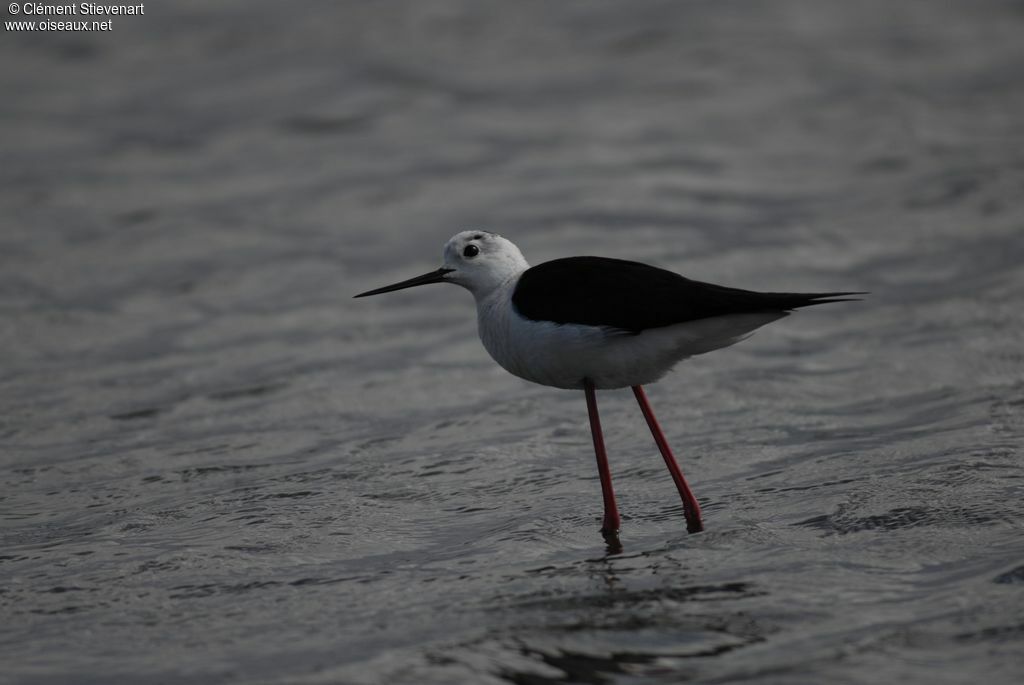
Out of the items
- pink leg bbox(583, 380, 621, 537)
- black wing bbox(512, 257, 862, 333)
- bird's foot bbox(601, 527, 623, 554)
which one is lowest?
bird's foot bbox(601, 527, 623, 554)

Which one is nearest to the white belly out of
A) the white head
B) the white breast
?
the white breast

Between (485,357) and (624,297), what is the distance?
421cm

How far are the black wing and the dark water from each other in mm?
1039

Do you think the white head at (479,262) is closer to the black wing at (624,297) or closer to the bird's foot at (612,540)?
the black wing at (624,297)

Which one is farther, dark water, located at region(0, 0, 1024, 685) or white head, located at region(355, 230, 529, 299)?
white head, located at region(355, 230, 529, 299)

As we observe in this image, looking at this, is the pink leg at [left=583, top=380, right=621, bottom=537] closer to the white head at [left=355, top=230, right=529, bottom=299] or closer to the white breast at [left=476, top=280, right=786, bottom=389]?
the white breast at [left=476, top=280, right=786, bottom=389]

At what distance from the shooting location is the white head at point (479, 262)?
7.23 metres

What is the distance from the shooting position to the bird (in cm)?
631

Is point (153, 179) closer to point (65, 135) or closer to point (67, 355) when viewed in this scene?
point (65, 135)

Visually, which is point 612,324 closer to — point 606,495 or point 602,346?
point 602,346

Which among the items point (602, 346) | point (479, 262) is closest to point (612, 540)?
point (602, 346)

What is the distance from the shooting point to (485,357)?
10594mm

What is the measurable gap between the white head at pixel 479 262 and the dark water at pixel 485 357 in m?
1.14

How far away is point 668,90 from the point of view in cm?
1858
